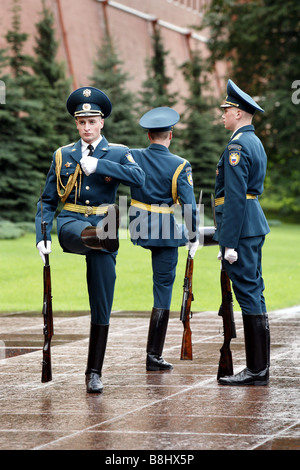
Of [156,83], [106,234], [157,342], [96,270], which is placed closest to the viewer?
[106,234]

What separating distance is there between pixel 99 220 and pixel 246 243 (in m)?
0.99

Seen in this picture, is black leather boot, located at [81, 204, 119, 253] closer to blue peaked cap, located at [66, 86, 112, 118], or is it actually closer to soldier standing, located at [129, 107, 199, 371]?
blue peaked cap, located at [66, 86, 112, 118]

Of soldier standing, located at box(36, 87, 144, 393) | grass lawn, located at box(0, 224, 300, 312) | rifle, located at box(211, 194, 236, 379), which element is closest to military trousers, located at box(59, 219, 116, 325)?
soldier standing, located at box(36, 87, 144, 393)

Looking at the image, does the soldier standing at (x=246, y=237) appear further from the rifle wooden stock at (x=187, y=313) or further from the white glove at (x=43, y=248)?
the white glove at (x=43, y=248)

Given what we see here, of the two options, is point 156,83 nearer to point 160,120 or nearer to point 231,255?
point 160,120

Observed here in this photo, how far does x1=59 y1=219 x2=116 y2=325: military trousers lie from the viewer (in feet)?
18.7

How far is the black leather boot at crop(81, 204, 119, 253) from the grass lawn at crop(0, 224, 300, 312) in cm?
592

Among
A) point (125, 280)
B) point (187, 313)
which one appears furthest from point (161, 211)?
point (125, 280)

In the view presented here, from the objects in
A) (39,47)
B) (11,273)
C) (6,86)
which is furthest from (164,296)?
(39,47)

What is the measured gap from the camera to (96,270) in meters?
5.74

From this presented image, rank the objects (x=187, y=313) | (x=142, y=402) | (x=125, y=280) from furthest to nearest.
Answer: (x=125, y=280) → (x=187, y=313) → (x=142, y=402)

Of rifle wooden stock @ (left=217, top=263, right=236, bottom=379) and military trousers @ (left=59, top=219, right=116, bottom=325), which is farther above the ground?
military trousers @ (left=59, top=219, right=116, bottom=325)

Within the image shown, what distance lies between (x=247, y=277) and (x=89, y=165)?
1279 mm

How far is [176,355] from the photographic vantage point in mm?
7266
